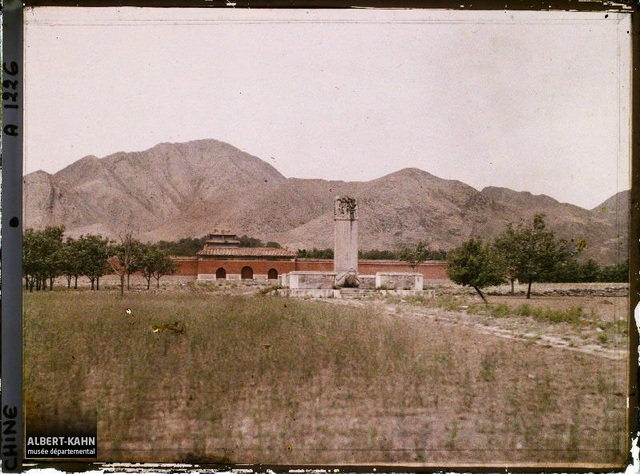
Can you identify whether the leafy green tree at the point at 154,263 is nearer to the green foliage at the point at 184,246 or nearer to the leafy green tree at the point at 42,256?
the green foliage at the point at 184,246

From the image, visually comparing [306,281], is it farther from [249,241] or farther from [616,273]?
[616,273]

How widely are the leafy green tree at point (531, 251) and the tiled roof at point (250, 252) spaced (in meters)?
2.97

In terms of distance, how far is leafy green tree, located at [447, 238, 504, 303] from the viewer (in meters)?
5.07

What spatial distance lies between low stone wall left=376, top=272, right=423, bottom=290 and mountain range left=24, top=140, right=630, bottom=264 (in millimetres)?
579

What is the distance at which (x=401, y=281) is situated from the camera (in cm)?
575

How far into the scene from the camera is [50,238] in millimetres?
4359

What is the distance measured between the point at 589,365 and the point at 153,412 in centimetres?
469

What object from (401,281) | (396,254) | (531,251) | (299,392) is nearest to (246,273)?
(299,392)

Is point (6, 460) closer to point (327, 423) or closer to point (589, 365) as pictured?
point (327, 423)

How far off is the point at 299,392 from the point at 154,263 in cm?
233

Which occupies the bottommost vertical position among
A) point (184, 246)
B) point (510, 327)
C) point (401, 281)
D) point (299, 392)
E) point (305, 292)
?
point (299, 392)

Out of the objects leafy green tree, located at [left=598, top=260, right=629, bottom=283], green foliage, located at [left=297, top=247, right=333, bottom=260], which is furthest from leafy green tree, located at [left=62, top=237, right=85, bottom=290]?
leafy green tree, located at [left=598, top=260, right=629, bottom=283]

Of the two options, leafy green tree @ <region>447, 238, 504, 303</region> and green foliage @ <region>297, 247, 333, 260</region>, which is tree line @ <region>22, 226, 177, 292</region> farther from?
leafy green tree @ <region>447, 238, 504, 303</region>

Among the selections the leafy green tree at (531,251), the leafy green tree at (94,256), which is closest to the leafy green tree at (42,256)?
the leafy green tree at (94,256)
